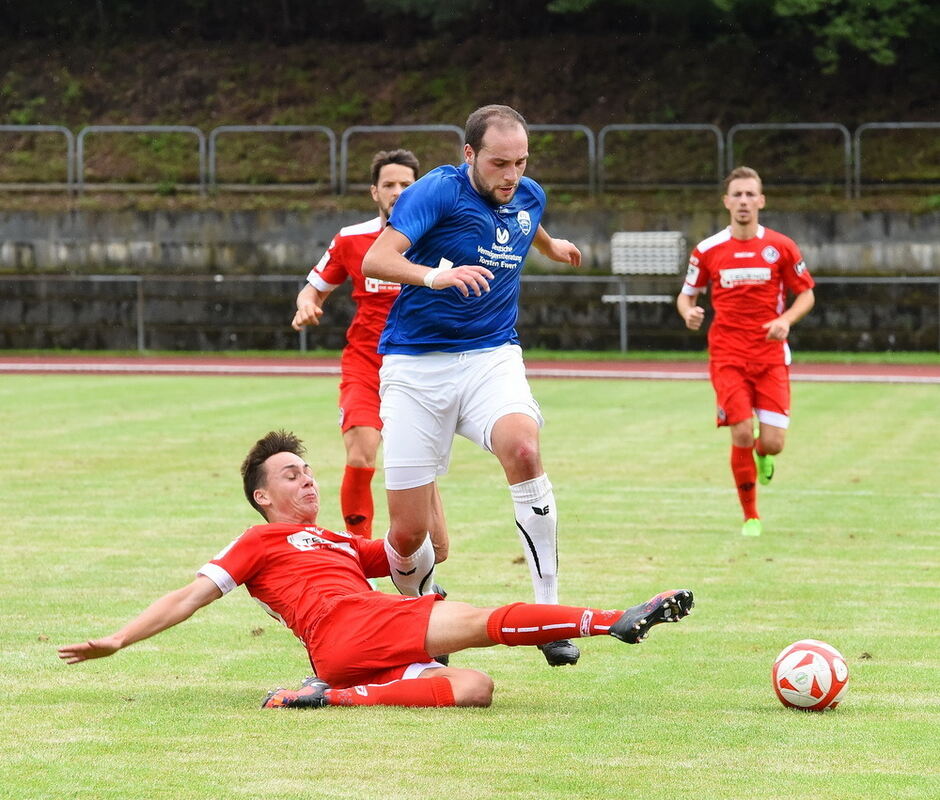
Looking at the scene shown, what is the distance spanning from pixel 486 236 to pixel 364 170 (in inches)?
1179

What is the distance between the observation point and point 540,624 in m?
5.88

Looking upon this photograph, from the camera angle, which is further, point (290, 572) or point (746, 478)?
point (746, 478)

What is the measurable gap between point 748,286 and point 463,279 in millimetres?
6100

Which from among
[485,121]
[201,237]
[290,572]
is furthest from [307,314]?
[201,237]

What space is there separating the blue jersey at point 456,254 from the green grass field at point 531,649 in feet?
4.47

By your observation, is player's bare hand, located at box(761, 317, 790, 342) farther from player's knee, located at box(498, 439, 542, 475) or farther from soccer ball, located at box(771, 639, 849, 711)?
soccer ball, located at box(771, 639, 849, 711)

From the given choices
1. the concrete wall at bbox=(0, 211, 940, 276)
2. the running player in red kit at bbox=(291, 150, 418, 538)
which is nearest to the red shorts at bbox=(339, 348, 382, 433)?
the running player in red kit at bbox=(291, 150, 418, 538)

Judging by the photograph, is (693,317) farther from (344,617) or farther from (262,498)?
(344,617)

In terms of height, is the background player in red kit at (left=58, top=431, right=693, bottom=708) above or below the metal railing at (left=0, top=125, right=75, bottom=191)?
below

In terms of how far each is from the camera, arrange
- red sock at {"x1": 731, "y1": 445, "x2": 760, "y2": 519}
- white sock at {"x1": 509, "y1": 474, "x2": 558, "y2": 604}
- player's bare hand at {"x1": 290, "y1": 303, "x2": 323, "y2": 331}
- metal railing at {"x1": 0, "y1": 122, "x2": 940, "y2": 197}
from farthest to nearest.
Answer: metal railing at {"x1": 0, "y1": 122, "x2": 940, "y2": 197} → red sock at {"x1": 731, "y1": 445, "x2": 760, "y2": 519} → player's bare hand at {"x1": 290, "y1": 303, "x2": 323, "y2": 331} → white sock at {"x1": 509, "y1": 474, "x2": 558, "y2": 604}

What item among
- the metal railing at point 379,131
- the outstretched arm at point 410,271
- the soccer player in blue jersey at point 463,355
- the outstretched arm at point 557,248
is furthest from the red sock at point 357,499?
the metal railing at point 379,131

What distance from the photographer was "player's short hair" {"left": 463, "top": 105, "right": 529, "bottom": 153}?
6910 millimetres

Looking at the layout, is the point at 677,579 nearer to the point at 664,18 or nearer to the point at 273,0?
the point at 664,18

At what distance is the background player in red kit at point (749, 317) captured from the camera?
38.8ft
